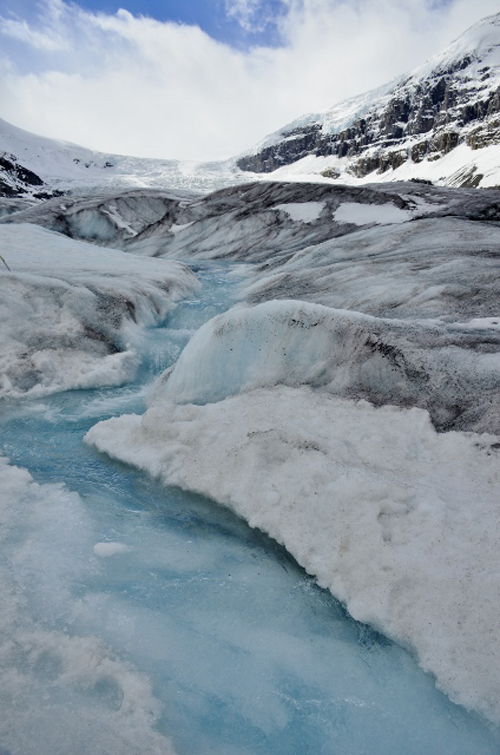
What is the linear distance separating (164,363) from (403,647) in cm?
623

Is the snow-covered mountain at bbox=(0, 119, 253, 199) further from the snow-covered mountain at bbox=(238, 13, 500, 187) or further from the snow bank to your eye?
the snow bank

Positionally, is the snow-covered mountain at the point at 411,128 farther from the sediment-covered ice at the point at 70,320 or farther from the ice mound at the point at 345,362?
the ice mound at the point at 345,362

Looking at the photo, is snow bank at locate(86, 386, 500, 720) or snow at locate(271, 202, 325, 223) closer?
snow bank at locate(86, 386, 500, 720)

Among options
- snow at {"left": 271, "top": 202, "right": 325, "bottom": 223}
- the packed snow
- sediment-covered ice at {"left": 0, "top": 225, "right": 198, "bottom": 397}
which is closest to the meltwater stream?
the packed snow

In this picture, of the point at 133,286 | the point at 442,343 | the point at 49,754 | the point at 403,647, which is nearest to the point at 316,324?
the point at 442,343

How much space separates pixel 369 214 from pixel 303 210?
3.28 metres

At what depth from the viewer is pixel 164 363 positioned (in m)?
8.10

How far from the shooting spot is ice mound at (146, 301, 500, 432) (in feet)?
14.3

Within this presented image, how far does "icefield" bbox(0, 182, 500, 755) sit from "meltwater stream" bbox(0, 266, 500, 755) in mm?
11

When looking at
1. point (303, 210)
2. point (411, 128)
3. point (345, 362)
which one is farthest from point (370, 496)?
point (411, 128)

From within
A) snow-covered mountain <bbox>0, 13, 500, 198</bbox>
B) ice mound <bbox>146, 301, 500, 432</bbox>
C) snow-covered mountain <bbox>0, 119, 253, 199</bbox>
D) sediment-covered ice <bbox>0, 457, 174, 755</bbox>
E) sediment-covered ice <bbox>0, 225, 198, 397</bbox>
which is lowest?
sediment-covered ice <bbox>0, 457, 174, 755</bbox>

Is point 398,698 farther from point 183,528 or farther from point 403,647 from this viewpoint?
point 183,528

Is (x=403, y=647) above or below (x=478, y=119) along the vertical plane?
below

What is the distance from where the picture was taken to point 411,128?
113062mm
